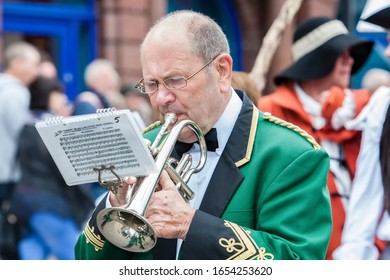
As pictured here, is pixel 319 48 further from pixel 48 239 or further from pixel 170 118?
pixel 48 239

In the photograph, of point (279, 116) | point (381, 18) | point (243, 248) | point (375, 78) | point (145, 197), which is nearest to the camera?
point (145, 197)

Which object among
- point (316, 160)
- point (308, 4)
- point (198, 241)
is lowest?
point (308, 4)

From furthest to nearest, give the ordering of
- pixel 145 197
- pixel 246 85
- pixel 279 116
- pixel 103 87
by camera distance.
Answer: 1. pixel 103 87
2. pixel 279 116
3. pixel 246 85
4. pixel 145 197

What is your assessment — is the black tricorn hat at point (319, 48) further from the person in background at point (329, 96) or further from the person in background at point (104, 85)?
the person in background at point (104, 85)

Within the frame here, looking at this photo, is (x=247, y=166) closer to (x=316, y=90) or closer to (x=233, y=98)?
(x=233, y=98)

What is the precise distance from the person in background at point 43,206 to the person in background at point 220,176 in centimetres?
371

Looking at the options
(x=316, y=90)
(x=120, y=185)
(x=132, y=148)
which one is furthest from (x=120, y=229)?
(x=316, y=90)

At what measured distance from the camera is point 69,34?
11.8 m

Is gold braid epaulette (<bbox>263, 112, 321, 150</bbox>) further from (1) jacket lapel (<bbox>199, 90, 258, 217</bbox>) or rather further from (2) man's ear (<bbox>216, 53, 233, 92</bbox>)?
(2) man's ear (<bbox>216, 53, 233, 92</bbox>)

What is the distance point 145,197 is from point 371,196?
183cm

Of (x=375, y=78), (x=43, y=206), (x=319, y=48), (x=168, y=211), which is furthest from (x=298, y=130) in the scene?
(x=375, y=78)

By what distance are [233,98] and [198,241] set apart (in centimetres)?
58

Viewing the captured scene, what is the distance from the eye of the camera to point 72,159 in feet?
9.18

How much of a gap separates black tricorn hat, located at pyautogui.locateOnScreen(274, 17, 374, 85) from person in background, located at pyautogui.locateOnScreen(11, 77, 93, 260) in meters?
2.29
